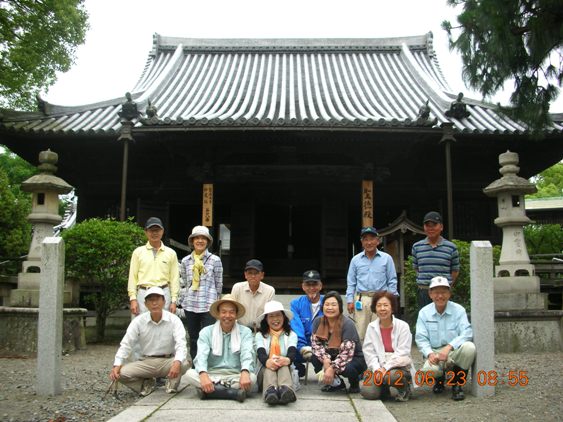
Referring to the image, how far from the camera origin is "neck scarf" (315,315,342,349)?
5.34 metres

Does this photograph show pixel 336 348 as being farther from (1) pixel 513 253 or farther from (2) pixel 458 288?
(1) pixel 513 253

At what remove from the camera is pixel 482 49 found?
15.0 feet

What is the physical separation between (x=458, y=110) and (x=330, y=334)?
8.39 meters

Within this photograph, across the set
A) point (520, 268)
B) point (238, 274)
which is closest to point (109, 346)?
point (238, 274)

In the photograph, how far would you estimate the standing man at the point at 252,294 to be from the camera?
5.71 metres

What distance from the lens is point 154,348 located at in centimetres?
526

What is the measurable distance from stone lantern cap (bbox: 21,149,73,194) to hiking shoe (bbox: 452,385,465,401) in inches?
269

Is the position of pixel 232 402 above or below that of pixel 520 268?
below

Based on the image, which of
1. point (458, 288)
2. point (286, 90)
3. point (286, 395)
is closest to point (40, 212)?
point (286, 395)

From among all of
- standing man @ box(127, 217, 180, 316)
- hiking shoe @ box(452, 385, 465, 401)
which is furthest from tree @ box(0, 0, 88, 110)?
hiking shoe @ box(452, 385, 465, 401)

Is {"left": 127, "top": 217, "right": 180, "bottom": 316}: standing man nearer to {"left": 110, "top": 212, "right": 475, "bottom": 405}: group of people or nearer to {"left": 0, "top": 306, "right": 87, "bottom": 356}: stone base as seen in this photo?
{"left": 110, "top": 212, "right": 475, "bottom": 405}: group of people

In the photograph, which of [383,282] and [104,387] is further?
[383,282]

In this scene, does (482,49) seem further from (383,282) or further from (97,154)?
(97,154)

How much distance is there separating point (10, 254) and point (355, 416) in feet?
37.1
